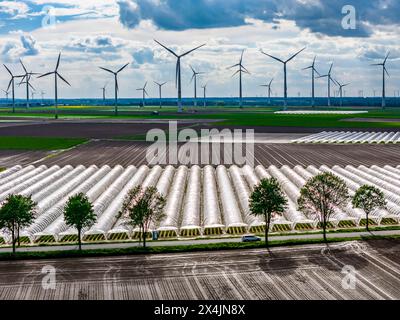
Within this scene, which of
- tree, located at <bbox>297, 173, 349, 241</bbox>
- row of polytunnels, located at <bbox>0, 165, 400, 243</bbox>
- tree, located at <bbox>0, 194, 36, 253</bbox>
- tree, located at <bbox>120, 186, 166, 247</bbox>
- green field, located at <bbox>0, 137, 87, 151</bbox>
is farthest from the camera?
green field, located at <bbox>0, 137, 87, 151</bbox>

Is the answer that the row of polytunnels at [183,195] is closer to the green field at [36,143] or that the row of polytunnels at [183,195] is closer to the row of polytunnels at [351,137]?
the green field at [36,143]

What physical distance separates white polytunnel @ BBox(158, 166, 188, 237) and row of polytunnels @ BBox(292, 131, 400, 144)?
77802 mm

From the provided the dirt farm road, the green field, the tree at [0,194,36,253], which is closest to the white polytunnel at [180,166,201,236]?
the dirt farm road

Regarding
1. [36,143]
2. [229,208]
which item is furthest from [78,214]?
[36,143]

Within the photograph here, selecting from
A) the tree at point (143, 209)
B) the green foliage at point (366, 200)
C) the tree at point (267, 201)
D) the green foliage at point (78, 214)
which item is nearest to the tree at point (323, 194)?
the green foliage at point (366, 200)

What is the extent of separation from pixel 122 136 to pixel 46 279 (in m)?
136

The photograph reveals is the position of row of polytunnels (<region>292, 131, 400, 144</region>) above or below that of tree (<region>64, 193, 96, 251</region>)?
above

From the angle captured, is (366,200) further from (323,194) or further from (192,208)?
(192,208)

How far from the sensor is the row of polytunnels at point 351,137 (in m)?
166

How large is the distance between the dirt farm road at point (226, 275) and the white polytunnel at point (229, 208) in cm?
915

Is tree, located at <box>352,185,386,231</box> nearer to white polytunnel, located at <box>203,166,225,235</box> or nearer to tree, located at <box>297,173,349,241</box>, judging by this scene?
tree, located at <box>297,173,349,241</box>

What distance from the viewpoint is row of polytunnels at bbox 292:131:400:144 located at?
166 meters
